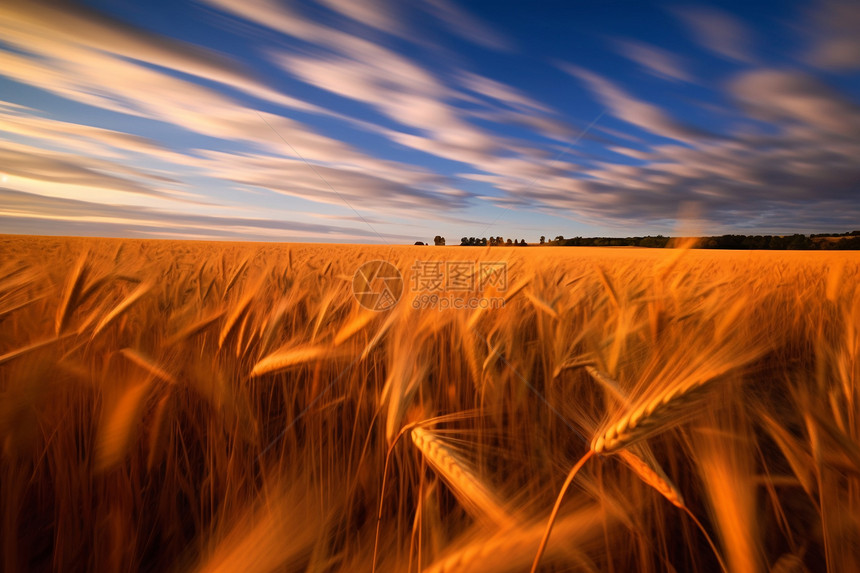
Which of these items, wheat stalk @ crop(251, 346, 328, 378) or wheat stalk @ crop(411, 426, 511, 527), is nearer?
wheat stalk @ crop(411, 426, 511, 527)

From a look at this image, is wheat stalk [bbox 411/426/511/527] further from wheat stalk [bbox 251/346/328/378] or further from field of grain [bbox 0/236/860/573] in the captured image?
wheat stalk [bbox 251/346/328/378]

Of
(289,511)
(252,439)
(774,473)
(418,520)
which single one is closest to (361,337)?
(252,439)

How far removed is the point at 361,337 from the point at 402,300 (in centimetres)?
27

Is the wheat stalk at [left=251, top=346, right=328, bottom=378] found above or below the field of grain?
above

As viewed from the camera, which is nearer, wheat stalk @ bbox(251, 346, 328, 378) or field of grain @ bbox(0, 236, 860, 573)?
field of grain @ bbox(0, 236, 860, 573)

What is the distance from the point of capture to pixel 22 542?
720 mm

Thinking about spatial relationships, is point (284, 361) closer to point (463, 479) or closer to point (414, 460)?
point (414, 460)

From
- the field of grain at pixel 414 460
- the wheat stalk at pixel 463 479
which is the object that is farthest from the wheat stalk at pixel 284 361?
the wheat stalk at pixel 463 479

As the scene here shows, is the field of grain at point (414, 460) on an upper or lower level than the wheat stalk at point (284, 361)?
lower

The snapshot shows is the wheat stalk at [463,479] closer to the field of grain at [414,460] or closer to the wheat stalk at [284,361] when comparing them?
the field of grain at [414,460]

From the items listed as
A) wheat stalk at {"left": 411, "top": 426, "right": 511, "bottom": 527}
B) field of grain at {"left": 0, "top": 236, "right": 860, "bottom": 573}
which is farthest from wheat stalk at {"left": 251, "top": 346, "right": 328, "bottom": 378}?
wheat stalk at {"left": 411, "top": 426, "right": 511, "bottom": 527}

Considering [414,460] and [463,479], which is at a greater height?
[463,479]

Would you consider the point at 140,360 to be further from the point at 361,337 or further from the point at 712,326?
the point at 712,326

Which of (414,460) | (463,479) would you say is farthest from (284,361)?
(463,479)
